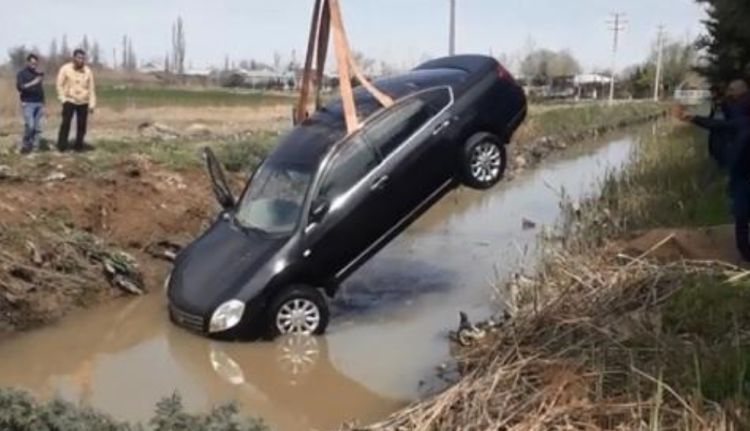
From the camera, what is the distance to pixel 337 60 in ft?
33.6

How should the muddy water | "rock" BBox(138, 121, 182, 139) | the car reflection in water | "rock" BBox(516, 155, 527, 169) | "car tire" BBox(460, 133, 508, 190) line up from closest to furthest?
the car reflection in water
the muddy water
"car tire" BBox(460, 133, 508, 190)
"rock" BBox(138, 121, 182, 139)
"rock" BBox(516, 155, 527, 169)

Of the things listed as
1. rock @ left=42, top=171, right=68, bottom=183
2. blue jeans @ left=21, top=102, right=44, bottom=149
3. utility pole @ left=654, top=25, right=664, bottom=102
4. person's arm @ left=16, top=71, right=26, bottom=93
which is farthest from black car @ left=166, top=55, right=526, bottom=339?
utility pole @ left=654, top=25, right=664, bottom=102

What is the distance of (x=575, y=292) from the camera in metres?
7.68

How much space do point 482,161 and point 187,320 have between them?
10.8 ft

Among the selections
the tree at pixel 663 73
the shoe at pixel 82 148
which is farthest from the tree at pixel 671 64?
the shoe at pixel 82 148

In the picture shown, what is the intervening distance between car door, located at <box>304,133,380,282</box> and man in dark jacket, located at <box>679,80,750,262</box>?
3264 millimetres

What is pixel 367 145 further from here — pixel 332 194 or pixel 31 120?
pixel 31 120

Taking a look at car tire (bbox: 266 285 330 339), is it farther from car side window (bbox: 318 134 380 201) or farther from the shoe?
the shoe

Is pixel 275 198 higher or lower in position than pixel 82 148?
higher

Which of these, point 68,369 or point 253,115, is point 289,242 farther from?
point 253,115

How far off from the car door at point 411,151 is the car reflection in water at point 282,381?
1540 mm

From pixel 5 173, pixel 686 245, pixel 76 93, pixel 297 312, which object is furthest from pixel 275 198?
pixel 76 93

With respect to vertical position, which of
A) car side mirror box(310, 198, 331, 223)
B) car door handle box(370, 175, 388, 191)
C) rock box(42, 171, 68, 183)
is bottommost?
rock box(42, 171, 68, 183)

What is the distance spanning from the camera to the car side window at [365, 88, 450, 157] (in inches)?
389
